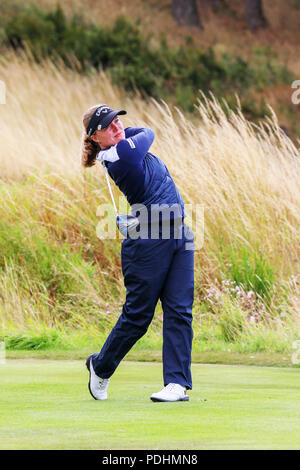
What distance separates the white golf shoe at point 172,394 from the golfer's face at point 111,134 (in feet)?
4.61

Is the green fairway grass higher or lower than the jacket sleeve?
lower

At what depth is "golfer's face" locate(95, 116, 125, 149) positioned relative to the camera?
5.67 m

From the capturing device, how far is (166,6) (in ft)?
108

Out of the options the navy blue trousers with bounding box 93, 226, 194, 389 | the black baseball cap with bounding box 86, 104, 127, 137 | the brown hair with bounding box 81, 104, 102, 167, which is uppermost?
the black baseball cap with bounding box 86, 104, 127, 137

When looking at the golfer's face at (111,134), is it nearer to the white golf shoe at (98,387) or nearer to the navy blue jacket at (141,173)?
the navy blue jacket at (141,173)

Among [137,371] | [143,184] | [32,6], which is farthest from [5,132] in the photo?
[32,6]

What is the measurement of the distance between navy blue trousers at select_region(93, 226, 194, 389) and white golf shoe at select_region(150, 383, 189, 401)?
0.05m

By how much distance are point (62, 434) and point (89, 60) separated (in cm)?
1683

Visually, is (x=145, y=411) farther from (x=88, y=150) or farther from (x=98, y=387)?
(x=88, y=150)

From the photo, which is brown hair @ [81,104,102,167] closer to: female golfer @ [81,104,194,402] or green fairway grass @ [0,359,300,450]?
female golfer @ [81,104,194,402]

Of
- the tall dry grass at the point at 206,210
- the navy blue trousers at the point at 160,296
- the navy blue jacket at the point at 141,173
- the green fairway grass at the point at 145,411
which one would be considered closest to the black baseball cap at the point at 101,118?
the navy blue jacket at the point at 141,173

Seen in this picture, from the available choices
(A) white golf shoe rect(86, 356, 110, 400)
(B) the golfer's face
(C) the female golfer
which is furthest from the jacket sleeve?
(A) white golf shoe rect(86, 356, 110, 400)

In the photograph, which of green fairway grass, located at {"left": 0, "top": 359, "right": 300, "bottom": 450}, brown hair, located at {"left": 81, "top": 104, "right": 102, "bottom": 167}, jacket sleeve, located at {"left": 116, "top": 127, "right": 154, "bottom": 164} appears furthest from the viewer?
brown hair, located at {"left": 81, "top": 104, "right": 102, "bottom": 167}

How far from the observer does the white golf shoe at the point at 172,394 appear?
5504mm
